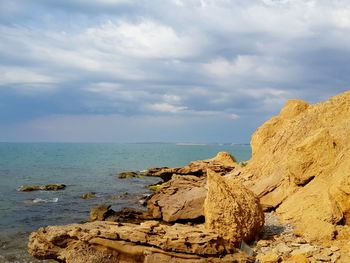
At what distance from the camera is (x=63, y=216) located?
4081cm

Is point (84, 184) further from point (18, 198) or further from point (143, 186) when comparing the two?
point (18, 198)

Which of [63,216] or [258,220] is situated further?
[63,216]

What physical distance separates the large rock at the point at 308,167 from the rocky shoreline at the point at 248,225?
0.06m

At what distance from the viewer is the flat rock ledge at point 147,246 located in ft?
55.3

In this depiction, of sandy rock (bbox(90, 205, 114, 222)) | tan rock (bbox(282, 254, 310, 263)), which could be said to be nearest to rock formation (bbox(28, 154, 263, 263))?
tan rock (bbox(282, 254, 310, 263))

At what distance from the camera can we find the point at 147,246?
17.1 metres

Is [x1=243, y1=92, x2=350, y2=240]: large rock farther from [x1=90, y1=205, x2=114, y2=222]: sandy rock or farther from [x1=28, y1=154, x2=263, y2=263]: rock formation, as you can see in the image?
[x1=90, y1=205, x2=114, y2=222]: sandy rock

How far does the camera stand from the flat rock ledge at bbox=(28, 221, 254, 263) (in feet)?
55.3

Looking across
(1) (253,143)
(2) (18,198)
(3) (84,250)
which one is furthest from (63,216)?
(3) (84,250)

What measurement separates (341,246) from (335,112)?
18.2m

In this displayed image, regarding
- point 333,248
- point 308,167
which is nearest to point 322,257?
point 333,248

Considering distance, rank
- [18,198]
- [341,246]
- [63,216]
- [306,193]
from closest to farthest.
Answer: [341,246] → [306,193] → [63,216] → [18,198]

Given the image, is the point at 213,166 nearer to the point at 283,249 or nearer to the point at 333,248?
→ the point at 283,249

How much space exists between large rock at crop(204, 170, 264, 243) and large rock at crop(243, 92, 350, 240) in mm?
2938
